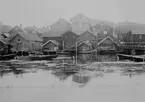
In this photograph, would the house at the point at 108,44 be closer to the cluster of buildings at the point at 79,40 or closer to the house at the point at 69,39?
the cluster of buildings at the point at 79,40

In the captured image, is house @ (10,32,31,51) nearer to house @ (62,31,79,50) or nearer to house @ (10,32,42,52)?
house @ (10,32,42,52)

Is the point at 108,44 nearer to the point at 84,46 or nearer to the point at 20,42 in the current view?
the point at 84,46

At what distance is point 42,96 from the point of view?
5.50 m

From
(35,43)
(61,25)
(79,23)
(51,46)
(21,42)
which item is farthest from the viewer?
(61,25)

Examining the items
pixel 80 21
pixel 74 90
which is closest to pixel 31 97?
pixel 74 90

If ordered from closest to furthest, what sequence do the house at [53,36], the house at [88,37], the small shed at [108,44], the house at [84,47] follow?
the small shed at [108,44] → the house at [84,47] → the house at [88,37] → the house at [53,36]

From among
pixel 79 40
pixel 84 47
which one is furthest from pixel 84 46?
pixel 79 40

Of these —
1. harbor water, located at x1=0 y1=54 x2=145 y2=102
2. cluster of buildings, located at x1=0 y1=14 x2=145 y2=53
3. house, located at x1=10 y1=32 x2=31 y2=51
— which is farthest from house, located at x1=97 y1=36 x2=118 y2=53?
harbor water, located at x1=0 y1=54 x2=145 y2=102

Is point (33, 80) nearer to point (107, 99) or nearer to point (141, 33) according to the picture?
point (107, 99)

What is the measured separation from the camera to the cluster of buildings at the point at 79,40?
21984 mm

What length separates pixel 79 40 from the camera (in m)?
25.0

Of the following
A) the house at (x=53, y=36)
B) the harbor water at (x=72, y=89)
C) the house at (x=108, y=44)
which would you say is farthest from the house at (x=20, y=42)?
the harbor water at (x=72, y=89)

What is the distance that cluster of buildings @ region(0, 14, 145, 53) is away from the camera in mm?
21984

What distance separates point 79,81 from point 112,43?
52.3 feet
